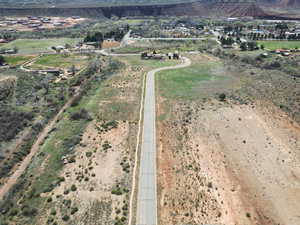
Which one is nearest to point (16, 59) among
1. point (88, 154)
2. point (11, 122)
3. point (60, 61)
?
point (60, 61)

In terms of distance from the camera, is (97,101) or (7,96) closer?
(97,101)

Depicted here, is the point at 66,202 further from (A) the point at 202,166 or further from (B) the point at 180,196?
(A) the point at 202,166

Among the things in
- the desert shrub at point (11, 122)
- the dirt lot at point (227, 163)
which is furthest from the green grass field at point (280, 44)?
the desert shrub at point (11, 122)

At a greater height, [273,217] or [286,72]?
[286,72]

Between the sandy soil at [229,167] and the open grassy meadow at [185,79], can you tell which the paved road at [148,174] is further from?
the open grassy meadow at [185,79]

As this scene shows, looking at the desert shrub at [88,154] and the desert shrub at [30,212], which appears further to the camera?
the desert shrub at [88,154]

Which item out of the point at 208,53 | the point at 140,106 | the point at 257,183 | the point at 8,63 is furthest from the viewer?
the point at 208,53

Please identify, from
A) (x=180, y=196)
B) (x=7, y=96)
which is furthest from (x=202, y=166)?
(x=7, y=96)
